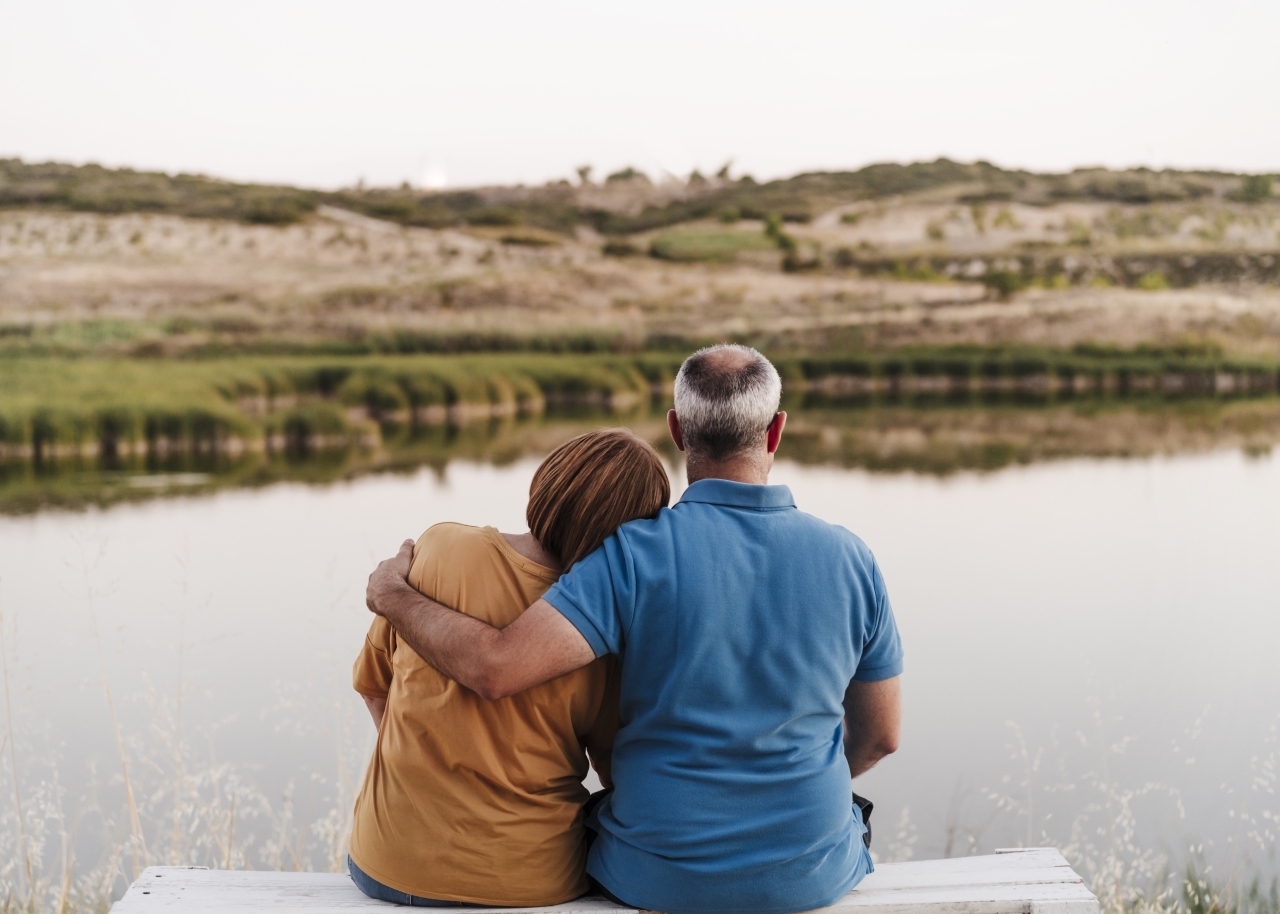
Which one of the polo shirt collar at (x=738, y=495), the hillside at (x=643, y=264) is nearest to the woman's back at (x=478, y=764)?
the polo shirt collar at (x=738, y=495)

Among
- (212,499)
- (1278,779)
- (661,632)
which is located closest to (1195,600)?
(1278,779)

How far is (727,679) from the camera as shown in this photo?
5.28 ft

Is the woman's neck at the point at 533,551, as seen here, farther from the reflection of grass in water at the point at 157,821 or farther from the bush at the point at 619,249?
the bush at the point at 619,249

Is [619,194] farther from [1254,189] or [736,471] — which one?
[736,471]

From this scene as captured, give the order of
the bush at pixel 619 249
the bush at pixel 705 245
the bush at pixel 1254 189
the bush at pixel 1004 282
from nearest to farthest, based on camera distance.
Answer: the bush at pixel 1004 282, the bush at pixel 1254 189, the bush at pixel 619 249, the bush at pixel 705 245

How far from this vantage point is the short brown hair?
64.8 inches

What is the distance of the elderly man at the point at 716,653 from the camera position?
157 centimetres

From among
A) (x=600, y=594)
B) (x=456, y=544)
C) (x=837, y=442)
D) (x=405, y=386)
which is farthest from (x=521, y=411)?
(x=600, y=594)

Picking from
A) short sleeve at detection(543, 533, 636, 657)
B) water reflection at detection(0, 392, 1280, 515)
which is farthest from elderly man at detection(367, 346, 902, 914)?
water reflection at detection(0, 392, 1280, 515)

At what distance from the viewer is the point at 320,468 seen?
55.5 ft

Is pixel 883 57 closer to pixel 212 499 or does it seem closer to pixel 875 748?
pixel 212 499

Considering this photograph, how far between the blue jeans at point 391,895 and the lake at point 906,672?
153cm

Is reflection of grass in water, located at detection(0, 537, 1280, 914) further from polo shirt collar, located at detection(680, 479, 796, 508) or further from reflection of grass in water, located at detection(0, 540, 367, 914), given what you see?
polo shirt collar, located at detection(680, 479, 796, 508)

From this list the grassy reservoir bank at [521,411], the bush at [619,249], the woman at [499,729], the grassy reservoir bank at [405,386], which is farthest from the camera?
the bush at [619,249]
